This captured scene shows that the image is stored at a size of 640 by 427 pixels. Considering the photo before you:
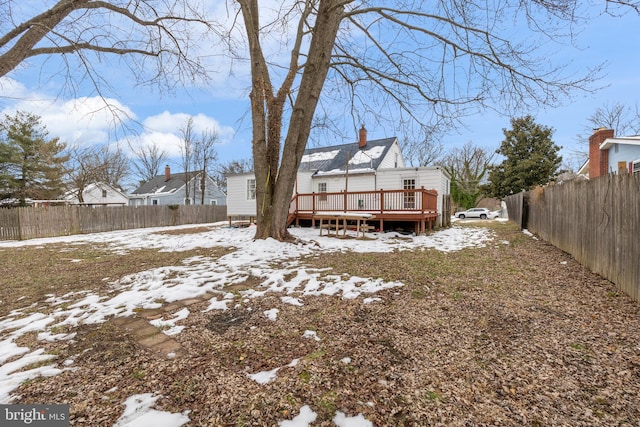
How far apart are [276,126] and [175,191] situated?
2338 centimetres

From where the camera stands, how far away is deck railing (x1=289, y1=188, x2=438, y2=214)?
10648 millimetres

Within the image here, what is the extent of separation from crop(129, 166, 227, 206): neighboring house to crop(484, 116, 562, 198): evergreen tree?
26.8 meters

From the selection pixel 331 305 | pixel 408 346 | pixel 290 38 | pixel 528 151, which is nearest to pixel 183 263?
pixel 331 305

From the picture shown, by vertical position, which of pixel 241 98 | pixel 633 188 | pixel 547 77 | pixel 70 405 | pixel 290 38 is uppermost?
pixel 290 38

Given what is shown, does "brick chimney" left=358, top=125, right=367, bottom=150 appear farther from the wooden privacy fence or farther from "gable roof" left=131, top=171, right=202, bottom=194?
"gable roof" left=131, top=171, right=202, bottom=194

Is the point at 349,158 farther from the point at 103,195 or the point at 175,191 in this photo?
the point at 103,195

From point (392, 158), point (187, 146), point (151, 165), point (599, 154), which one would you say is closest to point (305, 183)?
point (392, 158)

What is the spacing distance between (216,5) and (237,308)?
7142mm

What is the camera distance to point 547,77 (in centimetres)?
573

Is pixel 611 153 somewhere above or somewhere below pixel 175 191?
above

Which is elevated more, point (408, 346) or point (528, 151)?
point (528, 151)

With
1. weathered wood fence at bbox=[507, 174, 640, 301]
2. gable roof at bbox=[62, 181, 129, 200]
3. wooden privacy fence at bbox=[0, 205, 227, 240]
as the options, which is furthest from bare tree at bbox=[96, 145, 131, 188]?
weathered wood fence at bbox=[507, 174, 640, 301]

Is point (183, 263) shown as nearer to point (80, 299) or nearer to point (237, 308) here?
point (80, 299)

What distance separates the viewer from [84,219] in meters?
14.1
